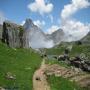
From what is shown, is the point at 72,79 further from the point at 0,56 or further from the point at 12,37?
the point at 12,37

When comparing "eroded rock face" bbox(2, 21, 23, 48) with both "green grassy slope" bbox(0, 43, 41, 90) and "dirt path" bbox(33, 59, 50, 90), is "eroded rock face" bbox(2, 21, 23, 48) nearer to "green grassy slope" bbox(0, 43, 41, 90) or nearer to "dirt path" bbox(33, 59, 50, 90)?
A: "green grassy slope" bbox(0, 43, 41, 90)

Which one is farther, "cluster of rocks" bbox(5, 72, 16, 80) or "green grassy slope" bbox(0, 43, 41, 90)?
"cluster of rocks" bbox(5, 72, 16, 80)

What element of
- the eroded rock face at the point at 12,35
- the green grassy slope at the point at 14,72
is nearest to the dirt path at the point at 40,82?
the green grassy slope at the point at 14,72

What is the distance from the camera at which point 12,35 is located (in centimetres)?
9750

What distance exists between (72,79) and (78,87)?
6754mm

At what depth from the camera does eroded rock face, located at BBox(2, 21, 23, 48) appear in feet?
→ 314

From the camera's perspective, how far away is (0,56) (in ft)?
222

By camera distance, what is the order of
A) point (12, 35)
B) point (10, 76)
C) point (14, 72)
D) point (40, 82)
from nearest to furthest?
A: point (10, 76)
point (40, 82)
point (14, 72)
point (12, 35)

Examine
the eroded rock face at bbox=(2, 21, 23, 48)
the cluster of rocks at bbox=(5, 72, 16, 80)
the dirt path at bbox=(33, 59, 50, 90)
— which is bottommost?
the dirt path at bbox=(33, 59, 50, 90)

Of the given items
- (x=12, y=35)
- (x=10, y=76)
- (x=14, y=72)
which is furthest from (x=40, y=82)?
(x=12, y=35)

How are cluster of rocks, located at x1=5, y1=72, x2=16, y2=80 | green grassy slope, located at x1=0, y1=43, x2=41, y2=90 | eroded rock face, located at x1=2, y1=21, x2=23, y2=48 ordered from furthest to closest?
eroded rock face, located at x1=2, y1=21, x2=23, y2=48
cluster of rocks, located at x1=5, y1=72, x2=16, y2=80
green grassy slope, located at x1=0, y1=43, x2=41, y2=90

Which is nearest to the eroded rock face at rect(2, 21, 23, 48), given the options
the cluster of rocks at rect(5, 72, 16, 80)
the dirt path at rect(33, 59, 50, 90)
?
the dirt path at rect(33, 59, 50, 90)

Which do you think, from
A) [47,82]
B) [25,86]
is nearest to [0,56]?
[47,82]

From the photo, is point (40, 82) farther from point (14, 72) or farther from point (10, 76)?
point (10, 76)
